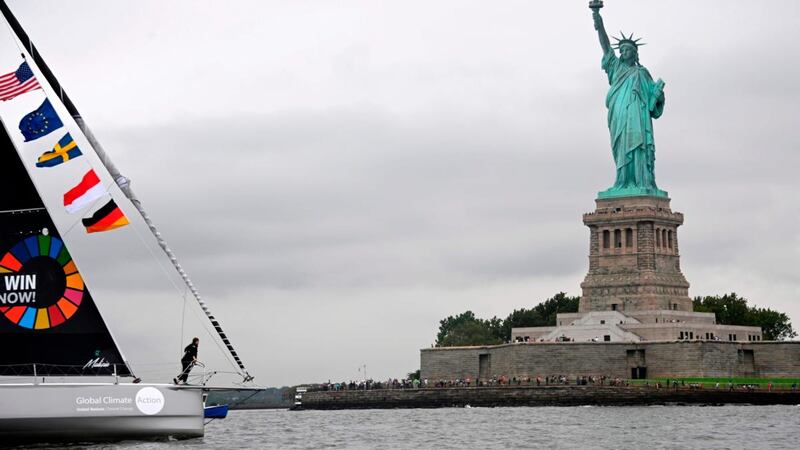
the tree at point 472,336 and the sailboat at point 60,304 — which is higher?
the tree at point 472,336

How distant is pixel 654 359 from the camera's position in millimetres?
86875

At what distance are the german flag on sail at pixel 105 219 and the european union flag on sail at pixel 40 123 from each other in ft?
7.00

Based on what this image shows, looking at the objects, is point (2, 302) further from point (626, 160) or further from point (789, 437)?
point (626, 160)

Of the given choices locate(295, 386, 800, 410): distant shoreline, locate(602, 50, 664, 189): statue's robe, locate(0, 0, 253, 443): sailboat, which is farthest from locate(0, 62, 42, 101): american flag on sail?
locate(602, 50, 664, 189): statue's robe

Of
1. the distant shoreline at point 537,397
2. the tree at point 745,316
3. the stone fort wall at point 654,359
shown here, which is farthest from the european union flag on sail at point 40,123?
the tree at point 745,316

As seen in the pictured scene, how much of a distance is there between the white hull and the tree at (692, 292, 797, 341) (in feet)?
259

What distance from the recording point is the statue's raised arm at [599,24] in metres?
91.8

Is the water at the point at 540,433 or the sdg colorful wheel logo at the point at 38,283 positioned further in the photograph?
the water at the point at 540,433

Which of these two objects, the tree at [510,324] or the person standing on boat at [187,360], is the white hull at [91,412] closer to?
the person standing on boat at [187,360]

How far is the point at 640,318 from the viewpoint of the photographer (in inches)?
3558

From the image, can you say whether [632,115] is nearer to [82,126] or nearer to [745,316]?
[745,316]

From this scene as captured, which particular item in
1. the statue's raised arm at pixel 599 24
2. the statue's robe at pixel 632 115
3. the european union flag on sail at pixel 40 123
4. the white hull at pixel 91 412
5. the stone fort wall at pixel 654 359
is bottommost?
the white hull at pixel 91 412

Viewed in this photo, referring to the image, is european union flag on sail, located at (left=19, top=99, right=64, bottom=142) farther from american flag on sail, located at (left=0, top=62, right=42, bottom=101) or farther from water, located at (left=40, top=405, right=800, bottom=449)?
water, located at (left=40, top=405, right=800, bottom=449)

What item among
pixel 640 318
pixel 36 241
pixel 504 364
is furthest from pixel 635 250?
pixel 36 241
